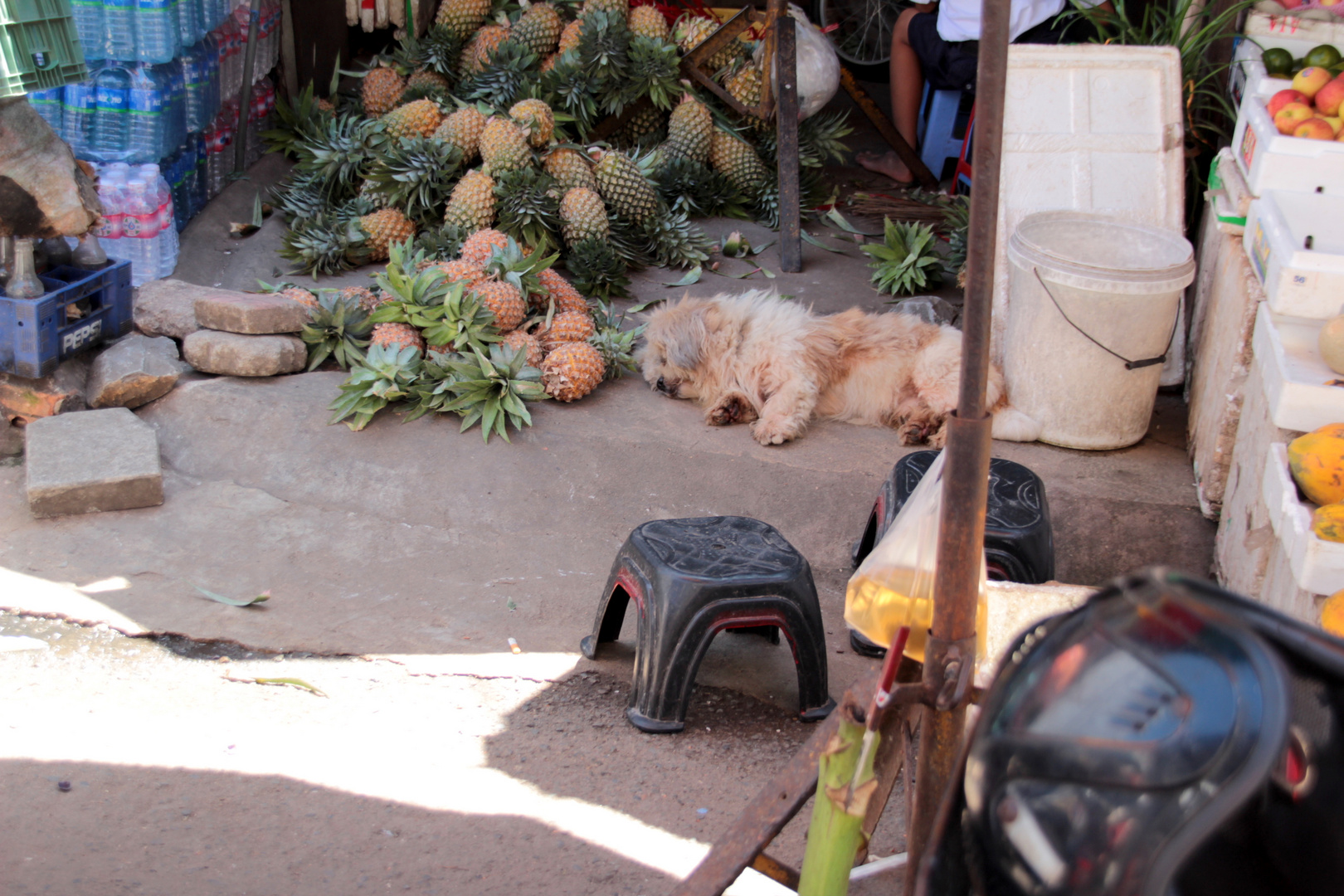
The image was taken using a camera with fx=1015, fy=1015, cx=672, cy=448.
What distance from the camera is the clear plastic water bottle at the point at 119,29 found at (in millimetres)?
4988

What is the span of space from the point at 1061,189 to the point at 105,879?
4586 millimetres

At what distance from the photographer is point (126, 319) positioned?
4652 mm

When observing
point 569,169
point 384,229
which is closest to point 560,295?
point 569,169

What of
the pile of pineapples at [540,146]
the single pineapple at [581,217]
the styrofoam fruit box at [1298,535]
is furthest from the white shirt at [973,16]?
the styrofoam fruit box at [1298,535]

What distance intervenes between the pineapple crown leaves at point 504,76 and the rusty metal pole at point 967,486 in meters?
5.68

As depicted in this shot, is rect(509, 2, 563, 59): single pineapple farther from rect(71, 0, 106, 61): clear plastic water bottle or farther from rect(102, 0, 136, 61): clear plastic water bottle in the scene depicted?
rect(71, 0, 106, 61): clear plastic water bottle

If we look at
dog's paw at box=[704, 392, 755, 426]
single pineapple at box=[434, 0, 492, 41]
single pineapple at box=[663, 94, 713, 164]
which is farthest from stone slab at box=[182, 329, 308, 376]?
single pineapple at box=[434, 0, 492, 41]

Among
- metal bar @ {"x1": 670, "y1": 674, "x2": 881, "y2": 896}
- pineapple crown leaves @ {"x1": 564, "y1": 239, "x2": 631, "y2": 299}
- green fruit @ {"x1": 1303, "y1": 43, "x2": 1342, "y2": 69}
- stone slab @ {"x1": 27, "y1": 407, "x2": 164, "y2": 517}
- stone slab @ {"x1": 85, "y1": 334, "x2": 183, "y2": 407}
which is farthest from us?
pineapple crown leaves @ {"x1": 564, "y1": 239, "x2": 631, "y2": 299}

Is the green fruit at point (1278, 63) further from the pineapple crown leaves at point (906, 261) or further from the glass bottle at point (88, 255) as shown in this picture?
the glass bottle at point (88, 255)

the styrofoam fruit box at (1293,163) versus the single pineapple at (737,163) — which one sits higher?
the styrofoam fruit box at (1293,163)

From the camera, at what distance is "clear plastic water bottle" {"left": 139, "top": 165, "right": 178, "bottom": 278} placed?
515 cm

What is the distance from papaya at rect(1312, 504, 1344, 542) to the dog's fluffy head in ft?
8.90

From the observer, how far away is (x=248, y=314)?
14.9 feet

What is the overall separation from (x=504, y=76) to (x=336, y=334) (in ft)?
8.54
